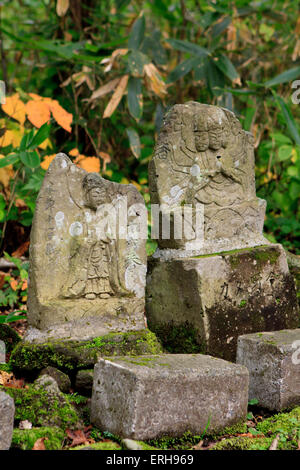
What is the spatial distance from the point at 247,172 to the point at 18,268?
8.04ft

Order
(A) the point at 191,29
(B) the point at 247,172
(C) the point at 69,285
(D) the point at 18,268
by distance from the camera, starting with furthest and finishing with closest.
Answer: (A) the point at 191,29, (D) the point at 18,268, (B) the point at 247,172, (C) the point at 69,285

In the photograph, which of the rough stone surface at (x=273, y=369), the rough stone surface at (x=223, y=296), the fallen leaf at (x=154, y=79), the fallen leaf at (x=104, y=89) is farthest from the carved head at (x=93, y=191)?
the fallen leaf at (x=154, y=79)

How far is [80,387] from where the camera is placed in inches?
143

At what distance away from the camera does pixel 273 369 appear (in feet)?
11.9

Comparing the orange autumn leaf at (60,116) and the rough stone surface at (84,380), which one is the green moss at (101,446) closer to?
the rough stone surface at (84,380)

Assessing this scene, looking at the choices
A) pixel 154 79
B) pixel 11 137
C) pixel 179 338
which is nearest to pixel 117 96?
pixel 154 79

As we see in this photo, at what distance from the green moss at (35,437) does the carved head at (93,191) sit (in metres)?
1.63

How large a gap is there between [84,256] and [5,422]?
1.50 meters

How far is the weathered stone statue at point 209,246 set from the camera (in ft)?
13.8

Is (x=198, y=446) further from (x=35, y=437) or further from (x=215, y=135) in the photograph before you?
(x=215, y=135)

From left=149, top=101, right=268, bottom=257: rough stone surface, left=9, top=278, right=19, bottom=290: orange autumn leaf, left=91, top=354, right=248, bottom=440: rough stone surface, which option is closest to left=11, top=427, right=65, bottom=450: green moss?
left=91, top=354, right=248, bottom=440: rough stone surface
